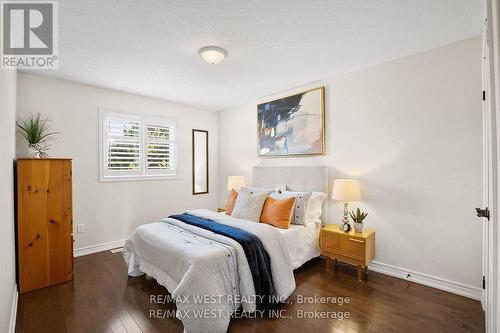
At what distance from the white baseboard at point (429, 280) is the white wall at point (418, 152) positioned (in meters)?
0.05

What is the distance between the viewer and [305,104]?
368 centimetres

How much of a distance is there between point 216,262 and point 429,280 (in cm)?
233

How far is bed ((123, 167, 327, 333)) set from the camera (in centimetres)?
184

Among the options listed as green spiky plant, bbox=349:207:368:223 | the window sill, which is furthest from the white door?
the window sill

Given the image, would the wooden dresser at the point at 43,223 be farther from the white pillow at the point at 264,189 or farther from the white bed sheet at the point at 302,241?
the white bed sheet at the point at 302,241

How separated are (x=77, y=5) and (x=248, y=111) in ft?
10.1

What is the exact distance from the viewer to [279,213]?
Answer: 3035 millimetres

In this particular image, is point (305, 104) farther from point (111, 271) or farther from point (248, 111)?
point (111, 271)

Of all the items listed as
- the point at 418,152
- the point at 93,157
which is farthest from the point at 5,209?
the point at 418,152

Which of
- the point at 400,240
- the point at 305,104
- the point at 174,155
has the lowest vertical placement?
the point at 400,240

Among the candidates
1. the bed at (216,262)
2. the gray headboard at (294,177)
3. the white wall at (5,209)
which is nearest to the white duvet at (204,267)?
the bed at (216,262)

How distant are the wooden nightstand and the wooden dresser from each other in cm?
306

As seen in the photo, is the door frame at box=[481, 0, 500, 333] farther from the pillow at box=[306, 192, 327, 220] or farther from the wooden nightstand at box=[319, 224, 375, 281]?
the pillow at box=[306, 192, 327, 220]

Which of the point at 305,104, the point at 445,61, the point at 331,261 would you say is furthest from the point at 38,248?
the point at 445,61
